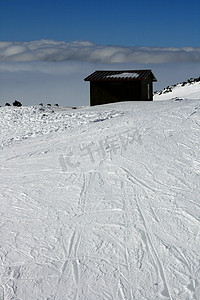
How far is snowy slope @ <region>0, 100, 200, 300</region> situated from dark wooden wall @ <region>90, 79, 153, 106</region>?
14.2 m

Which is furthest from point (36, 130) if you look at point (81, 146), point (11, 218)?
point (11, 218)

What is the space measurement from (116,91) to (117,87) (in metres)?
0.31

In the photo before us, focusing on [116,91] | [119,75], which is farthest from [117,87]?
[119,75]

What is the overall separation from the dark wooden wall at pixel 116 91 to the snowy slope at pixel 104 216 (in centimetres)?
1415

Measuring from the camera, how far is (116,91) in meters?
28.8

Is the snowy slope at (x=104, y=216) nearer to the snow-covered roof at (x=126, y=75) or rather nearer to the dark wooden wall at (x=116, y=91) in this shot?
the dark wooden wall at (x=116, y=91)

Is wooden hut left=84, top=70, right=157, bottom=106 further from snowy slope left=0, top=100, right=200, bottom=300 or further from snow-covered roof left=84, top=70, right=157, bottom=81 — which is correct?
Answer: snowy slope left=0, top=100, right=200, bottom=300

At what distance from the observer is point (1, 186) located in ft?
32.3

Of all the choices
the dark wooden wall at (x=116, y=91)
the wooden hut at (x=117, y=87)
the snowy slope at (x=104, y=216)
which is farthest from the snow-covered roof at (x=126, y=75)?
the snowy slope at (x=104, y=216)

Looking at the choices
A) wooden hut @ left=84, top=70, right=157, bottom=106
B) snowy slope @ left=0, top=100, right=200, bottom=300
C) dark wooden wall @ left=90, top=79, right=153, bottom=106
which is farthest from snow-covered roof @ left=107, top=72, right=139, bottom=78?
snowy slope @ left=0, top=100, right=200, bottom=300

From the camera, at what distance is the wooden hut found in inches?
1113

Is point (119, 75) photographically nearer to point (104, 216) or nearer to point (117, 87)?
point (117, 87)

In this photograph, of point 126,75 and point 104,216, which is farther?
point 126,75

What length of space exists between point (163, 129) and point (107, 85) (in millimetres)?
15491
